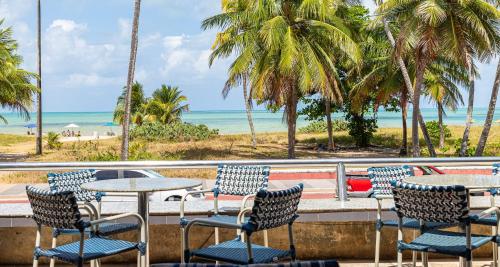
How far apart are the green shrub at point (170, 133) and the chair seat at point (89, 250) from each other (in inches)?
1438

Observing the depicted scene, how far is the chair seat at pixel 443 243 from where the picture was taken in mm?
4176

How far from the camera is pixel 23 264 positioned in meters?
6.30

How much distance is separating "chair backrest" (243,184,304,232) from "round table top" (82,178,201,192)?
0.99 m

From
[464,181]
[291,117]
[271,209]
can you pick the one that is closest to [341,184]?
[464,181]

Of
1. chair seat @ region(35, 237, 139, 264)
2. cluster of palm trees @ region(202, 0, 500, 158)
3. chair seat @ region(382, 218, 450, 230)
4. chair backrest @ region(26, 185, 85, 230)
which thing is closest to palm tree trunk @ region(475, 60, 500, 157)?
cluster of palm trees @ region(202, 0, 500, 158)

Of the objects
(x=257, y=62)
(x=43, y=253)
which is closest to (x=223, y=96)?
(x=257, y=62)

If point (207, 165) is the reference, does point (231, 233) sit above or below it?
below

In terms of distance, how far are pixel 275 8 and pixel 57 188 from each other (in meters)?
22.6

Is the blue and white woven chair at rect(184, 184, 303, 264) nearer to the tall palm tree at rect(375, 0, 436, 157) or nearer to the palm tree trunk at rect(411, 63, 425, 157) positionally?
the palm tree trunk at rect(411, 63, 425, 157)

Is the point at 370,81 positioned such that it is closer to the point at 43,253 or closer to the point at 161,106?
the point at 161,106

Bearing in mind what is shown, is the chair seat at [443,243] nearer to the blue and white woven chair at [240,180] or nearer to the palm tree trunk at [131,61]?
the blue and white woven chair at [240,180]

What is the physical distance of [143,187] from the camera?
15.9ft

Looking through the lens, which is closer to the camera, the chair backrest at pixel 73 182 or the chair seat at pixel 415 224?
the chair seat at pixel 415 224

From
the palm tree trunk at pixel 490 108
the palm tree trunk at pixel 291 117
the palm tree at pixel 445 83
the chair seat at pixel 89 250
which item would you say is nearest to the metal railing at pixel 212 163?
the chair seat at pixel 89 250
